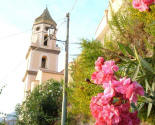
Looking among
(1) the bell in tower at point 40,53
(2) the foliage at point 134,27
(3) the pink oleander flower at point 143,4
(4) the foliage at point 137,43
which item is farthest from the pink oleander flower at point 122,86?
(1) the bell in tower at point 40,53

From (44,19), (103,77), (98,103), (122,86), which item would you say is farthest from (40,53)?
(122,86)

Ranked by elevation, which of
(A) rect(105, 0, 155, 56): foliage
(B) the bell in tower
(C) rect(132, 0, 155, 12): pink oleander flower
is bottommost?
(C) rect(132, 0, 155, 12): pink oleander flower

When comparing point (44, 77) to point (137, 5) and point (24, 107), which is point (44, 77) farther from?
point (137, 5)

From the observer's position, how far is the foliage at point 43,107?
10.0 m

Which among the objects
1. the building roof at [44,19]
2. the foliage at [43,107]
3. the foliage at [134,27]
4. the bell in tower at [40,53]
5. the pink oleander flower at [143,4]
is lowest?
the foliage at [43,107]

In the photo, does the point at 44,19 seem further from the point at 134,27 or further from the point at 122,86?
the point at 122,86

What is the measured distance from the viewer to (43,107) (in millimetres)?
10414

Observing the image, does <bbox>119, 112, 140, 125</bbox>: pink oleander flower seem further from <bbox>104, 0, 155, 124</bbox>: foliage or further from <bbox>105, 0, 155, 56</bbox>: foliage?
<bbox>105, 0, 155, 56</bbox>: foliage

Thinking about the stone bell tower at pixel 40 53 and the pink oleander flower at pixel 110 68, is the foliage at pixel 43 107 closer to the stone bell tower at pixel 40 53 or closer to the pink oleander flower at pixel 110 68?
the pink oleander flower at pixel 110 68

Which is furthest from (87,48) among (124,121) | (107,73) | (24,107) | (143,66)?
(24,107)

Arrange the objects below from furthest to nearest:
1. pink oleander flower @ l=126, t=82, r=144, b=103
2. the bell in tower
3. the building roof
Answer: the building roof
the bell in tower
pink oleander flower @ l=126, t=82, r=144, b=103

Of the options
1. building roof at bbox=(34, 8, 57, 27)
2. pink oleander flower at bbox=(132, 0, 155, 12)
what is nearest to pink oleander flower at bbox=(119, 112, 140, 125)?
pink oleander flower at bbox=(132, 0, 155, 12)

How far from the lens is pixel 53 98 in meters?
10.5

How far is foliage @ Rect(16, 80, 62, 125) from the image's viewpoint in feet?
32.9
